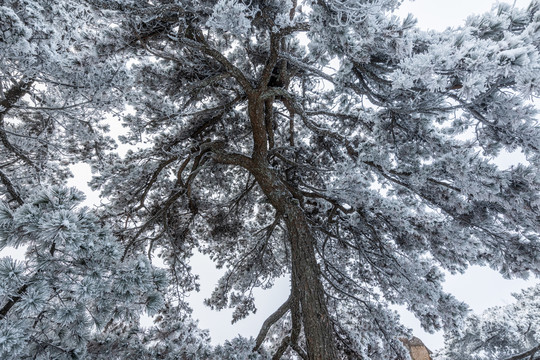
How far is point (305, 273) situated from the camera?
3.03 meters

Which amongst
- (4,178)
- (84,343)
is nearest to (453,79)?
(84,343)

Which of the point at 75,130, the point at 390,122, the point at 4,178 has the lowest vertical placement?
the point at 4,178

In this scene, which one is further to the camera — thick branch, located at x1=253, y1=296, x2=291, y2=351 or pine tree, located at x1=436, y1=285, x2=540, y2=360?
pine tree, located at x1=436, y1=285, x2=540, y2=360

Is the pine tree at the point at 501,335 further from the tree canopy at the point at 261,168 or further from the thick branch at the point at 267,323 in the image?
the thick branch at the point at 267,323

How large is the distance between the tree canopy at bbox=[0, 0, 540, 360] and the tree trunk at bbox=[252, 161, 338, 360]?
19mm

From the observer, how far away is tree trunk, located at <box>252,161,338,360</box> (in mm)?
2576

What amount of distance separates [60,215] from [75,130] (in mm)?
3910

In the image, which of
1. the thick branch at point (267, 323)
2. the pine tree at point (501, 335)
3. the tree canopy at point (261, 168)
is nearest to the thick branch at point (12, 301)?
the tree canopy at point (261, 168)

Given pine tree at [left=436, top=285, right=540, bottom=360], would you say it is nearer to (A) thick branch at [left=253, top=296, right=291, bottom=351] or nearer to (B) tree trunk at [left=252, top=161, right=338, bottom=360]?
(A) thick branch at [left=253, top=296, right=291, bottom=351]

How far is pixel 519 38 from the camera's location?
143 cm

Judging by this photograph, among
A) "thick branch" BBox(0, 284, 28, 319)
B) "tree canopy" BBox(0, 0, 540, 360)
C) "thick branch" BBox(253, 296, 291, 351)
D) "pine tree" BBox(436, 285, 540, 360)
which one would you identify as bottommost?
"thick branch" BBox(0, 284, 28, 319)

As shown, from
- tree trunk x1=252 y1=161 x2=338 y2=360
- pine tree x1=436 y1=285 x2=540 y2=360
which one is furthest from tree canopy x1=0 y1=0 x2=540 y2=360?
pine tree x1=436 y1=285 x2=540 y2=360

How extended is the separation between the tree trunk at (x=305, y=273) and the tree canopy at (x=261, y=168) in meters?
0.02

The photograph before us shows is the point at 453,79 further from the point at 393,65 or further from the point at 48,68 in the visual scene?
the point at 48,68
